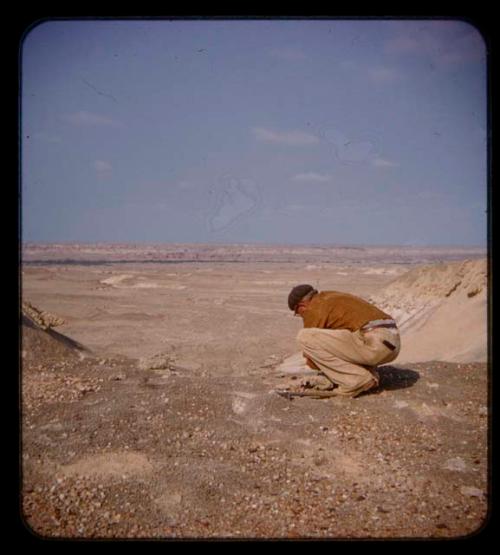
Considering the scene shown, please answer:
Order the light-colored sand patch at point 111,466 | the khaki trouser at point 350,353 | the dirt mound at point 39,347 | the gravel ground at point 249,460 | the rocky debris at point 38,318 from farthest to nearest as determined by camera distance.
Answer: the rocky debris at point 38,318 → the dirt mound at point 39,347 → the khaki trouser at point 350,353 → the light-colored sand patch at point 111,466 → the gravel ground at point 249,460

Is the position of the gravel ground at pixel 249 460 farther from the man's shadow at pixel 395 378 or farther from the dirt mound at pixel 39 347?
the dirt mound at pixel 39 347

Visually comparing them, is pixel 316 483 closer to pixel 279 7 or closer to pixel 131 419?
pixel 131 419

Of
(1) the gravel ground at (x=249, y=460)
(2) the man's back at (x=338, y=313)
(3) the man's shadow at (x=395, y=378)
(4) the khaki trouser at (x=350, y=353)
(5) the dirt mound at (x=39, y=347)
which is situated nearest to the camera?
(1) the gravel ground at (x=249, y=460)

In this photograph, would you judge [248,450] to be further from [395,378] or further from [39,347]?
[39,347]

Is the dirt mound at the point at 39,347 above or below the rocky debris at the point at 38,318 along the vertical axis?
above

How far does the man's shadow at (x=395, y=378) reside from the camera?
503 cm

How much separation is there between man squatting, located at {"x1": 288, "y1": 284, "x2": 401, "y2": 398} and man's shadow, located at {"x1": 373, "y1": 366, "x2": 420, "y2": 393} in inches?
8.5

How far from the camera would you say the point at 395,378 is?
5309mm

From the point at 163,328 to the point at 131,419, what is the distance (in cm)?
693

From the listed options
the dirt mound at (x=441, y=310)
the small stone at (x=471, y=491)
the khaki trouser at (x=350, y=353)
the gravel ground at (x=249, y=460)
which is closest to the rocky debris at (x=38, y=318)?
the gravel ground at (x=249, y=460)

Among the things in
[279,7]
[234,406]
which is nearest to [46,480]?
[234,406]

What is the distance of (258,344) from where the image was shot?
941 centimetres

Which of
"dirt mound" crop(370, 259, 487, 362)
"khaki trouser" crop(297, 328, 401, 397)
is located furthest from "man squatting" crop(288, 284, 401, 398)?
"dirt mound" crop(370, 259, 487, 362)

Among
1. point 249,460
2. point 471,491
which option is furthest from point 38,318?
point 471,491
